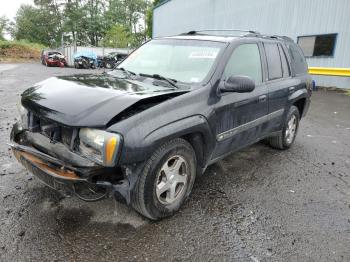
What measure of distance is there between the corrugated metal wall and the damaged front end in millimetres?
13412

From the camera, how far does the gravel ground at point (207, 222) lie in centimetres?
265

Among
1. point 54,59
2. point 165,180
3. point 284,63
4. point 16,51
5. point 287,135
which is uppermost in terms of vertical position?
point 284,63

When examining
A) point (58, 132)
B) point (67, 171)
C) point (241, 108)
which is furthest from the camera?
point (241, 108)

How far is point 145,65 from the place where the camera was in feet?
13.0

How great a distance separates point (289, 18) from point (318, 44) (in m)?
2.15

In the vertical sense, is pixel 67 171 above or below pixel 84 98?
below

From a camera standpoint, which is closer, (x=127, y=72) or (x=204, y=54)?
(x=204, y=54)

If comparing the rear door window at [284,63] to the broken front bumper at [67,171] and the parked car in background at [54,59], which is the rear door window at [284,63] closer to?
the broken front bumper at [67,171]

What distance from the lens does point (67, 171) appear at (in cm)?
258

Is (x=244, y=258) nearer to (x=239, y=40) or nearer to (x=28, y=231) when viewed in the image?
(x=28, y=231)

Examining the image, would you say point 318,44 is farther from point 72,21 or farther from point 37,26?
point 37,26

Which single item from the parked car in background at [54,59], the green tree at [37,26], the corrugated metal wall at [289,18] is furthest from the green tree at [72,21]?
the corrugated metal wall at [289,18]

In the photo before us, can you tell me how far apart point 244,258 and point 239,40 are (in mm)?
2490

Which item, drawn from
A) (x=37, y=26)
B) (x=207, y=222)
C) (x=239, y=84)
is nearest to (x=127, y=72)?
(x=239, y=84)
